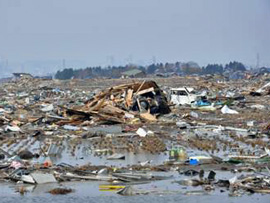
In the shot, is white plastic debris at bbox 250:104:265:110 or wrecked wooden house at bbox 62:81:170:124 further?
white plastic debris at bbox 250:104:265:110

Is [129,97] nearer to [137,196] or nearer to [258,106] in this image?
[258,106]

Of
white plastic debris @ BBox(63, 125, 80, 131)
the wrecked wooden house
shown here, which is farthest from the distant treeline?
white plastic debris @ BBox(63, 125, 80, 131)

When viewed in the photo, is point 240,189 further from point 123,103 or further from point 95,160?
point 123,103

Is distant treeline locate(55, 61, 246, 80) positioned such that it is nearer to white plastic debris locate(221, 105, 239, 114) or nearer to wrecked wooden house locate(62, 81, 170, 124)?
white plastic debris locate(221, 105, 239, 114)

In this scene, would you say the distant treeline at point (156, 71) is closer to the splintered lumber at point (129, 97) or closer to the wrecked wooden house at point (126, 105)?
the wrecked wooden house at point (126, 105)

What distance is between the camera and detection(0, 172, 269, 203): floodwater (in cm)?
1177

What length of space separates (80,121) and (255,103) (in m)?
11.7

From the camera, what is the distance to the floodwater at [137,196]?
11766 mm

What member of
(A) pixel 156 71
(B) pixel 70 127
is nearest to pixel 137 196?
(B) pixel 70 127

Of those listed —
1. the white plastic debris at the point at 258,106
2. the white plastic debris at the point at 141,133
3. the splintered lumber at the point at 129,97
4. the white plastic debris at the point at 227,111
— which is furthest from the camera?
the white plastic debris at the point at 258,106

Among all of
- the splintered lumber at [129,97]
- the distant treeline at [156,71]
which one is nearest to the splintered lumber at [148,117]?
the splintered lumber at [129,97]

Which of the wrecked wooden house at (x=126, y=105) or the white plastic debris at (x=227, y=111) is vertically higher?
the wrecked wooden house at (x=126, y=105)

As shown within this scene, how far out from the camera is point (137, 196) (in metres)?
12.2

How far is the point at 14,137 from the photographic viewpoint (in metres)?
23.4
